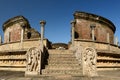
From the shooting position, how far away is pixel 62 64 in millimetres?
10031

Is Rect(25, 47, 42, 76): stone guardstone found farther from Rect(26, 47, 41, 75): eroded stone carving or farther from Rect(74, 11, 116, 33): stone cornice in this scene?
Rect(74, 11, 116, 33): stone cornice

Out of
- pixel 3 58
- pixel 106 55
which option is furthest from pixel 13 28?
pixel 106 55

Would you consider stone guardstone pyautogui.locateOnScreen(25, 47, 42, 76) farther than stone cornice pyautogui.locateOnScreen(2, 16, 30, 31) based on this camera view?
No

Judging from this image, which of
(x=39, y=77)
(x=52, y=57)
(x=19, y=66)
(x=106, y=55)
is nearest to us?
A: (x=39, y=77)

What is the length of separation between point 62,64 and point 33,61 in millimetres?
1765

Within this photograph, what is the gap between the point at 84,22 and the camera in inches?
844

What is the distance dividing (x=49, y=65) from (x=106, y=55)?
5203 mm

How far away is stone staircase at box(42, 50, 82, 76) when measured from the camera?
358 inches

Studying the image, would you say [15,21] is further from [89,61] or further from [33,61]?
[89,61]

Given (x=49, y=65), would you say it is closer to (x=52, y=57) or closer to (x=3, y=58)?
(x=52, y=57)

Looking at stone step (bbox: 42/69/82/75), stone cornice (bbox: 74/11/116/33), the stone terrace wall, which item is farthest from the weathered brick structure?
stone step (bbox: 42/69/82/75)

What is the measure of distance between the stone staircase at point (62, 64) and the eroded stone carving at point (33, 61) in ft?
1.37

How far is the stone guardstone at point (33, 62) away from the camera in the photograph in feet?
28.9

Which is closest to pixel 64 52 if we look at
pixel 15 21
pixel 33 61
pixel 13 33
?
pixel 33 61
